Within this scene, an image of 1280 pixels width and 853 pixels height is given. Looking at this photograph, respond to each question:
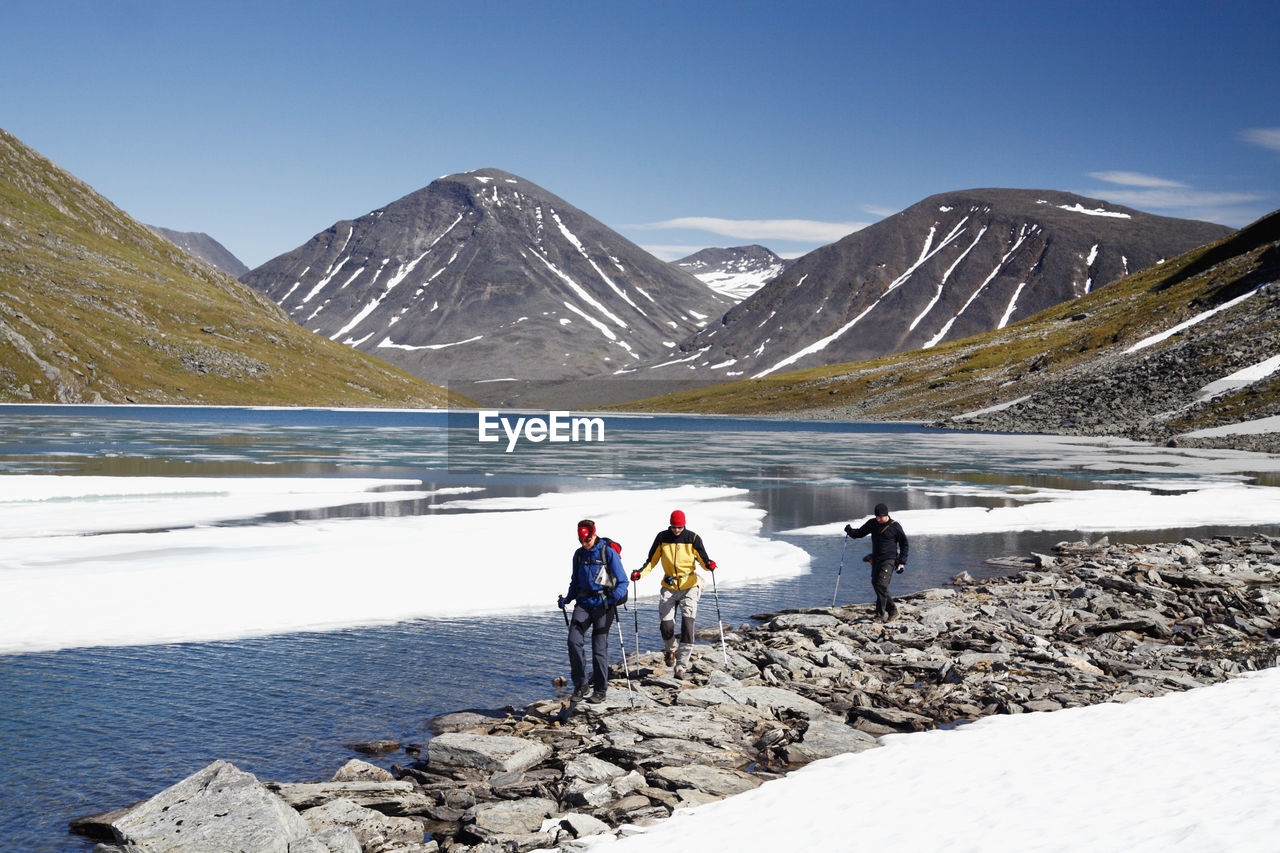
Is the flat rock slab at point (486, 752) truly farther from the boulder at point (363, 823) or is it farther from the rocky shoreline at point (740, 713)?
the boulder at point (363, 823)

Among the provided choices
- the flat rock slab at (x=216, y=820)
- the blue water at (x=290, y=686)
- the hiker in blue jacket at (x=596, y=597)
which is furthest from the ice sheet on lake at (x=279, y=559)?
the flat rock slab at (x=216, y=820)

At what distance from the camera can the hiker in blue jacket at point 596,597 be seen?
1550 cm

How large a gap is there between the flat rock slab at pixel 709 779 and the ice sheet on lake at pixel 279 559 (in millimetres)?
10858

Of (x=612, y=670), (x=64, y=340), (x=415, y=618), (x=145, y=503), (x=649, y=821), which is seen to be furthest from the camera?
(x=64, y=340)

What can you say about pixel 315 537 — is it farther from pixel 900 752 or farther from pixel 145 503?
pixel 900 752

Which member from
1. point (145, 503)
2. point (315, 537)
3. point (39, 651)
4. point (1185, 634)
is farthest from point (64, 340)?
point (1185, 634)

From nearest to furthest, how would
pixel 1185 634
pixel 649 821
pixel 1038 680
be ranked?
pixel 649 821, pixel 1038 680, pixel 1185 634

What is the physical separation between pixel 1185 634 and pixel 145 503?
121 ft

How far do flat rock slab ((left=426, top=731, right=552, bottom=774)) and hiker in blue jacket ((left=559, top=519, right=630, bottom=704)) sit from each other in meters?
2.19

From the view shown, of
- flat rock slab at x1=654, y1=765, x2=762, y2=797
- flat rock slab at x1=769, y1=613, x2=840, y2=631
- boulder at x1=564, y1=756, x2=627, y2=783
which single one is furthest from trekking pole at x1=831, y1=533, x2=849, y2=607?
boulder at x1=564, y1=756, x2=627, y2=783

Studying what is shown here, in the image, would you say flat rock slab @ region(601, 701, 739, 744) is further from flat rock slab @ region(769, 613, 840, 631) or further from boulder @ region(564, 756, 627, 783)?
flat rock slab @ region(769, 613, 840, 631)

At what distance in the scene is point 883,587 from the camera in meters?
21.7

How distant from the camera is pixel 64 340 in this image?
6900 inches

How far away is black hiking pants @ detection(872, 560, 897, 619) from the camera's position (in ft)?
70.9
